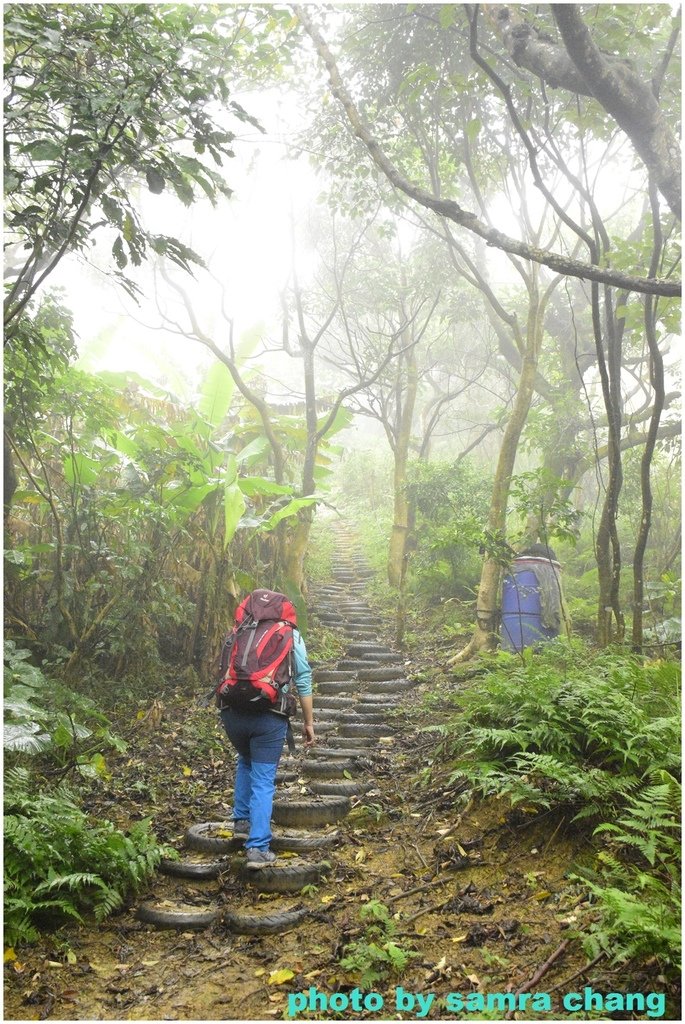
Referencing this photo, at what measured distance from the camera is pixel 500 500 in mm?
8125

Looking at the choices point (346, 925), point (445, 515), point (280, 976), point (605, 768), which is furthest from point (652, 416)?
point (445, 515)

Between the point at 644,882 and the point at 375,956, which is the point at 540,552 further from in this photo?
the point at 375,956

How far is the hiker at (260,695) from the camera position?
13.9 feet

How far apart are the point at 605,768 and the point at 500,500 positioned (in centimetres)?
432

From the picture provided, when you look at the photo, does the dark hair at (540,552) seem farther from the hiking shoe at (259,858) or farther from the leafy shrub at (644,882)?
the hiking shoe at (259,858)

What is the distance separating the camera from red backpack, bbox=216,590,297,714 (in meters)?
4.23

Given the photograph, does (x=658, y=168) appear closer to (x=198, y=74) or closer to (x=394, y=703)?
(x=198, y=74)

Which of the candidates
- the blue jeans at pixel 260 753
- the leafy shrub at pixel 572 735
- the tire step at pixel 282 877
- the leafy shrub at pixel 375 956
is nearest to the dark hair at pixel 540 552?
the leafy shrub at pixel 572 735

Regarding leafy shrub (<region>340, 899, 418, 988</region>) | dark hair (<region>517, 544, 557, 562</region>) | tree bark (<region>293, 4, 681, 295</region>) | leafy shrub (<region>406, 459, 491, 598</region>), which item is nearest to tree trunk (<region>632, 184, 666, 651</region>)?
tree bark (<region>293, 4, 681, 295</region>)

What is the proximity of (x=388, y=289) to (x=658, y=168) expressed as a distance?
1095 centimetres

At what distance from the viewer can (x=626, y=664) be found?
5.07 metres

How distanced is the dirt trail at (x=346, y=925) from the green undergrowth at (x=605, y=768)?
215 millimetres

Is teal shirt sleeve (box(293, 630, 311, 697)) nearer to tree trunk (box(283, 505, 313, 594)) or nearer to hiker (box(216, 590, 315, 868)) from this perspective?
hiker (box(216, 590, 315, 868))

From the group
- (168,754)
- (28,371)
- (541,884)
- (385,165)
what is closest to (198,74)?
(385,165)
